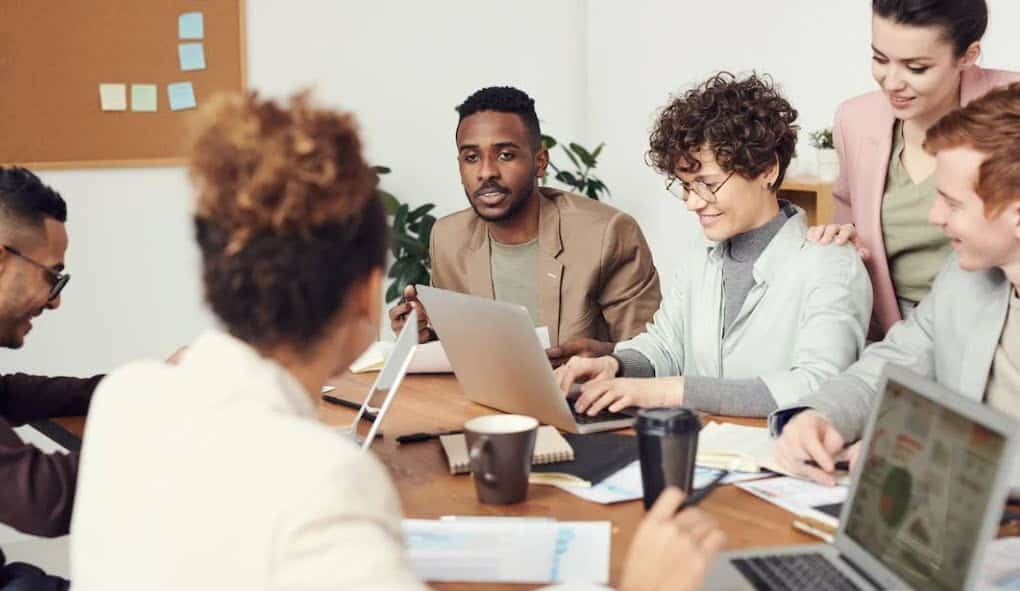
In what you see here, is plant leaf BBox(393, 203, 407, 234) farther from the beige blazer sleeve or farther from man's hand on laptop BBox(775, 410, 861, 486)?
man's hand on laptop BBox(775, 410, 861, 486)

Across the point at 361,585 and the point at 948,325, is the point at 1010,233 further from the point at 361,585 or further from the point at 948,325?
the point at 361,585

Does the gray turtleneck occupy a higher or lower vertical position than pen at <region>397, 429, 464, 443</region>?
higher

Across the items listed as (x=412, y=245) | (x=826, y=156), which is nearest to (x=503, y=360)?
(x=826, y=156)

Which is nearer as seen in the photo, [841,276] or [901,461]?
[901,461]

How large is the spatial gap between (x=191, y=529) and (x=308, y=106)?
36 cm

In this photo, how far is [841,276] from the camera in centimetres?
204

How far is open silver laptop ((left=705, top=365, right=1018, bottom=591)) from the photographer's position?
38.6 inches

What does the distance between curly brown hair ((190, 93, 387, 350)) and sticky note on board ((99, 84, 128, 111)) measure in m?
3.37

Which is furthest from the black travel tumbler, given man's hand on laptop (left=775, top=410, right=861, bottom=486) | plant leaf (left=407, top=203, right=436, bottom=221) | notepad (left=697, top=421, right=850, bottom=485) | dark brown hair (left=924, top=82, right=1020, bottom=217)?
plant leaf (left=407, top=203, right=436, bottom=221)

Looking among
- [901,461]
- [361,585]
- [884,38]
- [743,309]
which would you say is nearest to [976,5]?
[884,38]

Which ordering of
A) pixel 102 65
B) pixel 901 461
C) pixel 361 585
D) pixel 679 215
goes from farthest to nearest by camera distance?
1. pixel 679 215
2. pixel 102 65
3. pixel 901 461
4. pixel 361 585

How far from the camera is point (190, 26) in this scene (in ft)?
13.6

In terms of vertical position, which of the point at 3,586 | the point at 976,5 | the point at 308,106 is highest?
the point at 976,5

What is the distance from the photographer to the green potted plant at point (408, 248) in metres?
4.30
